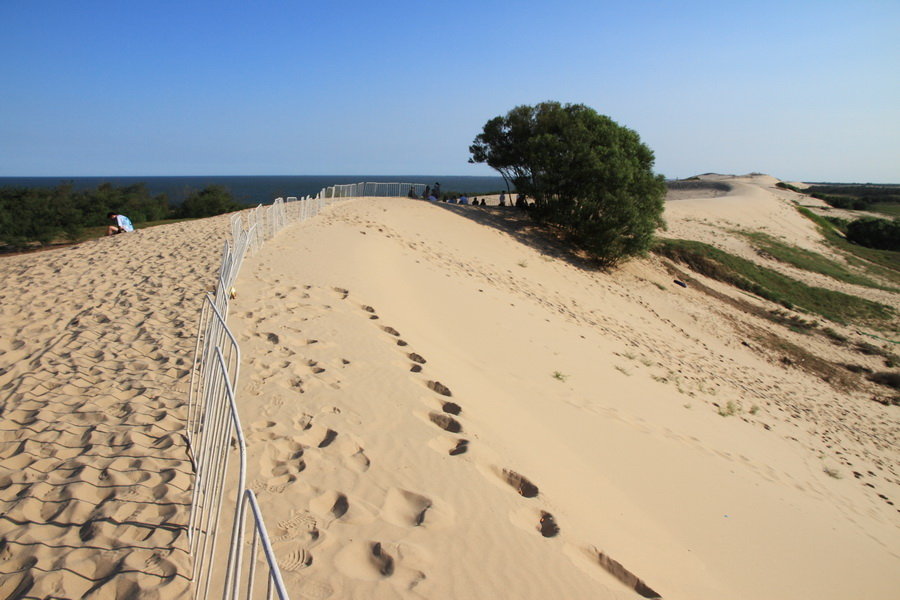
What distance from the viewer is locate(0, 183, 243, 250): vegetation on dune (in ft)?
71.2

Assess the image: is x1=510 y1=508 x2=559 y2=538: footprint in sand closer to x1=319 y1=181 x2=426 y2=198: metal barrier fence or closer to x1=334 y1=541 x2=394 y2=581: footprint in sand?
x1=334 y1=541 x2=394 y2=581: footprint in sand

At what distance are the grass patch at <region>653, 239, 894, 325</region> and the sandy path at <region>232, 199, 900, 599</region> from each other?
918 centimetres

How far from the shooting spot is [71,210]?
24.4m

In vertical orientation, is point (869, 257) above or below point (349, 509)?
above

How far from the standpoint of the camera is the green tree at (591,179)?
20703mm

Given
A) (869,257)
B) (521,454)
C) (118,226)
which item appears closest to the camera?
(521,454)

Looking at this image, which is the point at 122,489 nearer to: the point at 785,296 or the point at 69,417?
the point at 69,417

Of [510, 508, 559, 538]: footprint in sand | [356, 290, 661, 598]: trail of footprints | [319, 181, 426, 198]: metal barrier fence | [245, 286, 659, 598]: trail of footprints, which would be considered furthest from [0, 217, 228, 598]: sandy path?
[319, 181, 426, 198]: metal barrier fence

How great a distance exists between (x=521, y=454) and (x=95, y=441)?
378 centimetres

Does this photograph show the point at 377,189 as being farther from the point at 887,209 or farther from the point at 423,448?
the point at 887,209

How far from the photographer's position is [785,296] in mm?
20781

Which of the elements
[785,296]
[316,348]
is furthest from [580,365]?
[785,296]

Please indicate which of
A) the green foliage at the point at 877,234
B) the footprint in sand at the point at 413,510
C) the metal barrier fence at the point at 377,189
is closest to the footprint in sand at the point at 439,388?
the footprint in sand at the point at 413,510

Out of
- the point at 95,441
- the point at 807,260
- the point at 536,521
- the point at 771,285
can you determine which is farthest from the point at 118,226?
the point at 807,260
